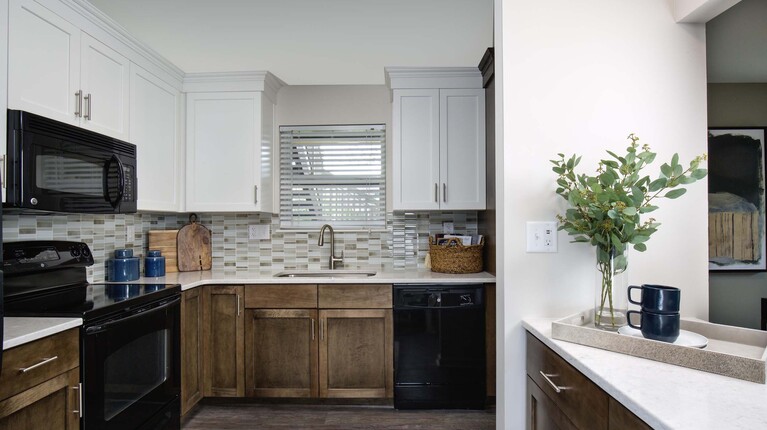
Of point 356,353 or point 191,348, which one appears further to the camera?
point 356,353

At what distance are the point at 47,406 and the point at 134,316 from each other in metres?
0.53

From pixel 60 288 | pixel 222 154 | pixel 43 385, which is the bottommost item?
pixel 43 385

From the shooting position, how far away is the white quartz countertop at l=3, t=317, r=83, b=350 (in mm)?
1285

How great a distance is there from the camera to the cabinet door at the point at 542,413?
118 cm

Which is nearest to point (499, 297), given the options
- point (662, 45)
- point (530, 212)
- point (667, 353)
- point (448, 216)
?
point (530, 212)

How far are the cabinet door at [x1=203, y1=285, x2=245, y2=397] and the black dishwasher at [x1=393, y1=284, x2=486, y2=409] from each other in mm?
1024

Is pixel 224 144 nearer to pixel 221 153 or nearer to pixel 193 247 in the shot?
pixel 221 153

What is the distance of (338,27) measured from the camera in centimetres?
257

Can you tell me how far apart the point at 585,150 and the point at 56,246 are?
2.54 meters

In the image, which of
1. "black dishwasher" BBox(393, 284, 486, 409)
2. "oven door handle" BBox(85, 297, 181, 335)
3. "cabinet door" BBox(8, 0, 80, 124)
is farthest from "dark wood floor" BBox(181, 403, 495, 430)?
"cabinet door" BBox(8, 0, 80, 124)

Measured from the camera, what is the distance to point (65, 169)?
1798 mm

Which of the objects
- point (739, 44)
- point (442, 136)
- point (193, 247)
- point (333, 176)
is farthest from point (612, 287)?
point (193, 247)

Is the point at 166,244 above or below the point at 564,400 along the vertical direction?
above

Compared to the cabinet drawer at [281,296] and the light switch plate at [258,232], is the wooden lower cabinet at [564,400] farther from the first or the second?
the light switch plate at [258,232]
